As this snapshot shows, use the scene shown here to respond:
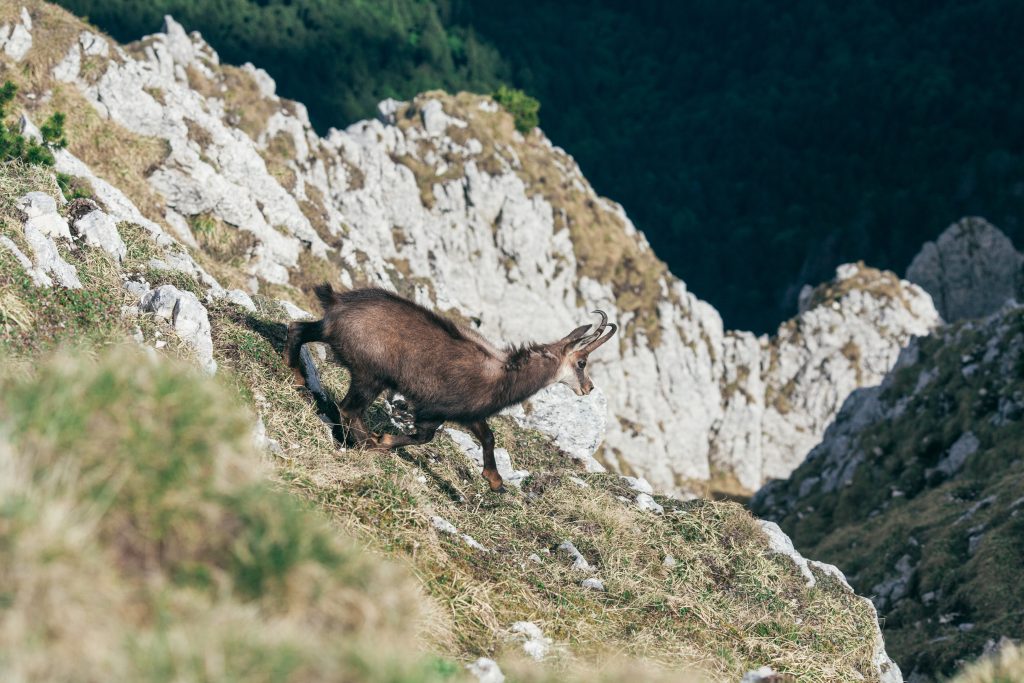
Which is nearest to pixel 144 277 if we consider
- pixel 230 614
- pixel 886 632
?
pixel 230 614

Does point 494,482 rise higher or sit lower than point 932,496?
lower

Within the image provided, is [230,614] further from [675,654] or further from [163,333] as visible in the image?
[163,333]

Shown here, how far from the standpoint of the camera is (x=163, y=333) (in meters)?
11.4

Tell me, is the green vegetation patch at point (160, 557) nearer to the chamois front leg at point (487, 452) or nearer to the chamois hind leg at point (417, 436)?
the chamois hind leg at point (417, 436)

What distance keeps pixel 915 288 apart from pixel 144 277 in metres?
77.3

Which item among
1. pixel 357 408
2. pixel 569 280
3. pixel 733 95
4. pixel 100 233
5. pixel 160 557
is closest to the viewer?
pixel 160 557

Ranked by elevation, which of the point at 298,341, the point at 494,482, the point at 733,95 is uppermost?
the point at 733,95

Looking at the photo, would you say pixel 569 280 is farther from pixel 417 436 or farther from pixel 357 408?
pixel 357 408

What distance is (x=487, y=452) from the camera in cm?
1298

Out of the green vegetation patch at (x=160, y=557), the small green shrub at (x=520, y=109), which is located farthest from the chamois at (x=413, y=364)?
the small green shrub at (x=520, y=109)

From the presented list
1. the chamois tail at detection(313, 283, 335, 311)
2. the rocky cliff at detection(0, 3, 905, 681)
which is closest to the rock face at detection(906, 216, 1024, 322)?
the rocky cliff at detection(0, 3, 905, 681)

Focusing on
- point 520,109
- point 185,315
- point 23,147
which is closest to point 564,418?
point 185,315

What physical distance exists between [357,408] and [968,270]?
88.9 meters

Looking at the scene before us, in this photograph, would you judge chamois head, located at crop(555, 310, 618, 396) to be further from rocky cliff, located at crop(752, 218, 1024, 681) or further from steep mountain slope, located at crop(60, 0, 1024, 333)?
steep mountain slope, located at crop(60, 0, 1024, 333)
